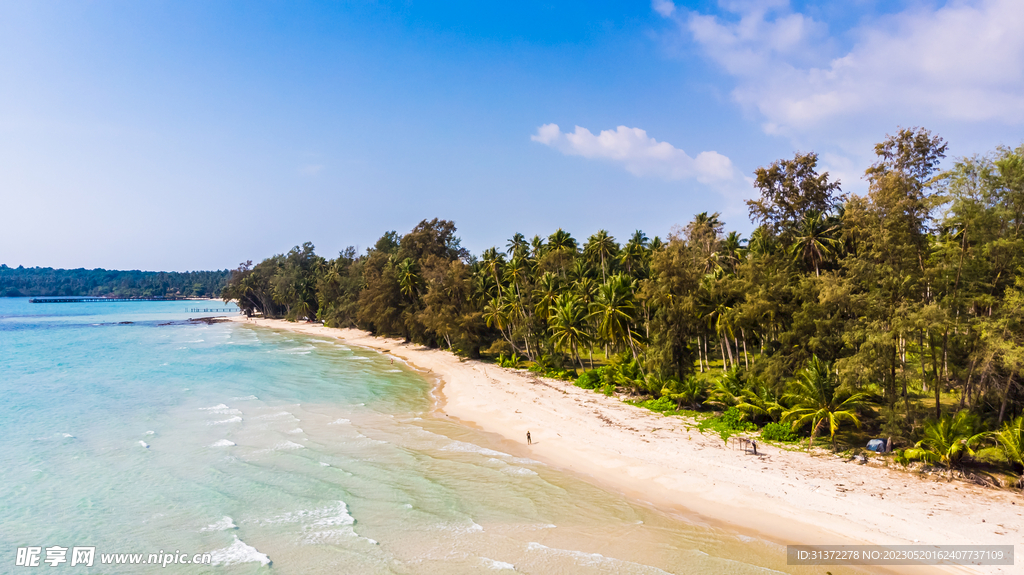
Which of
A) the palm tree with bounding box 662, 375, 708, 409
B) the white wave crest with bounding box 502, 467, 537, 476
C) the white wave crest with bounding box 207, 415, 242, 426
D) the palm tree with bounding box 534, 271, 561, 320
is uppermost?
the palm tree with bounding box 534, 271, 561, 320

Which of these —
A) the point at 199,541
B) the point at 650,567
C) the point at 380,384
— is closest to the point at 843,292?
the point at 650,567

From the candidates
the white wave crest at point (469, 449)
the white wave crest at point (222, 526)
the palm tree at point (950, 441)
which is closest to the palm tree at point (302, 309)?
the white wave crest at point (469, 449)

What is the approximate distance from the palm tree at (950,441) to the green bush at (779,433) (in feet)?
17.7

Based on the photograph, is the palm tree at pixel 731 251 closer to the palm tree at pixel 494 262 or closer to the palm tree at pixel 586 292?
Answer: the palm tree at pixel 586 292

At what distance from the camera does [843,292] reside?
22109 millimetres

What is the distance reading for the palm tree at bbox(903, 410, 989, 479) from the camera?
19.6 meters

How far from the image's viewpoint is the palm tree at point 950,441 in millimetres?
19594

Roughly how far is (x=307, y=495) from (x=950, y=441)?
27.5 metres

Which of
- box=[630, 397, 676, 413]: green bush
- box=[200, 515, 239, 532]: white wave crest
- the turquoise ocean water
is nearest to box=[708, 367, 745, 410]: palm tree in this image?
box=[630, 397, 676, 413]: green bush

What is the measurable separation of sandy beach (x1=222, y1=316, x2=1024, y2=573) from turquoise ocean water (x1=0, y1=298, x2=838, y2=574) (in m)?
1.43

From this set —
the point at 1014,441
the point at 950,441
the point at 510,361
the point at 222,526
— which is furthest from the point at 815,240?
the point at 222,526

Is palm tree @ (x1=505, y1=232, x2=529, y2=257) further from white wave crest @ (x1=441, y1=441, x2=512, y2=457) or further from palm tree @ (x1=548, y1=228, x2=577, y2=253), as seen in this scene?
white wave crest @ (x1=441, y1=441, x2=512, y2=457)

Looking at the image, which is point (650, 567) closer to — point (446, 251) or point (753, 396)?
point (753, 396)

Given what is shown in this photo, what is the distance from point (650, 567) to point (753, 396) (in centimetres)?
1597
